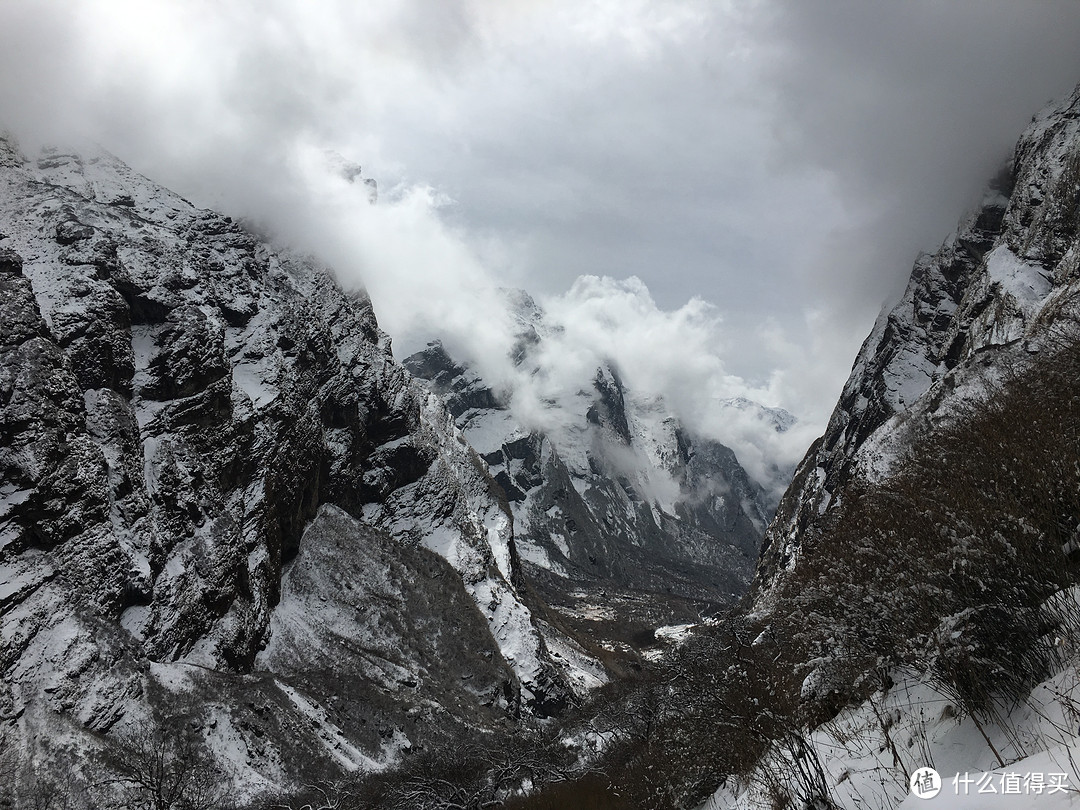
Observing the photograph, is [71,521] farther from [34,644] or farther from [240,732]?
[240,732]

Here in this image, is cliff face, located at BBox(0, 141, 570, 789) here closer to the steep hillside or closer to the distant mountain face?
the distant mountain face

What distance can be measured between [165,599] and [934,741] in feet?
300

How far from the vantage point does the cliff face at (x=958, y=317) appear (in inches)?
3270

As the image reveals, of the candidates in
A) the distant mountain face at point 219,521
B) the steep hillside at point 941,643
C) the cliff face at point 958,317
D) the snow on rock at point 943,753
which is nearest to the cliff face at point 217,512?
the distant mountain face at point 219,521

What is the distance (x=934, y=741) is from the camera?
8430 mm

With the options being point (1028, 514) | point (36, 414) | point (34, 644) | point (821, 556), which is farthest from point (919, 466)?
point (36, 414)

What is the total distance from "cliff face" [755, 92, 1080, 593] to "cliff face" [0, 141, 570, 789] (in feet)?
202

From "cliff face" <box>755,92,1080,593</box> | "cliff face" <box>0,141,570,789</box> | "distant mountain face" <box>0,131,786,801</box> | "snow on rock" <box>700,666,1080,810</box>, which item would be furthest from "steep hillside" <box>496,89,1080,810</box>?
"cliff face" <box>0,141,570,789</box>

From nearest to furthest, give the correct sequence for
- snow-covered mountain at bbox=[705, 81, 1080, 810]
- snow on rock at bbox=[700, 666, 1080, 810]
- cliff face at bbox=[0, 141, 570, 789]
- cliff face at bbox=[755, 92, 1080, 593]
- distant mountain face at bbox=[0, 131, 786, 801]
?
snow on rock at bbox=[700, 666, 1080, 810], snow-covered mountain at bbox=[705, 81, 1080, 810], distant mountain face at bbox=[0, 131, 786, 801], cliff face at bbox=[0, 141, 570, 789], cliff face at bbox=[755, 92, 1080, 593]

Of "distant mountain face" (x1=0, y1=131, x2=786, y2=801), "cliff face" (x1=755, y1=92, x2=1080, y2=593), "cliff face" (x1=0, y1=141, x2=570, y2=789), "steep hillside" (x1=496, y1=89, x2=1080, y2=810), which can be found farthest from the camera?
"cliff face" (x1=755, y1=92, x2=1080, y2=593)

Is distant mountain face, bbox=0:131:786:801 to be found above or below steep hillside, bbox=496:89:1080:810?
above

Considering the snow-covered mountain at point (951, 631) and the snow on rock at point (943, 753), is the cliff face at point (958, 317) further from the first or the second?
the snow on rock at point (943, 753)

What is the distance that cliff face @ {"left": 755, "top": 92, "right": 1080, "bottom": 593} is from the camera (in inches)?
3270

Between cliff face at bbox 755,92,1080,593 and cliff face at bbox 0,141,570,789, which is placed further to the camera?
cliff face at bbox 755,92,1080,593
